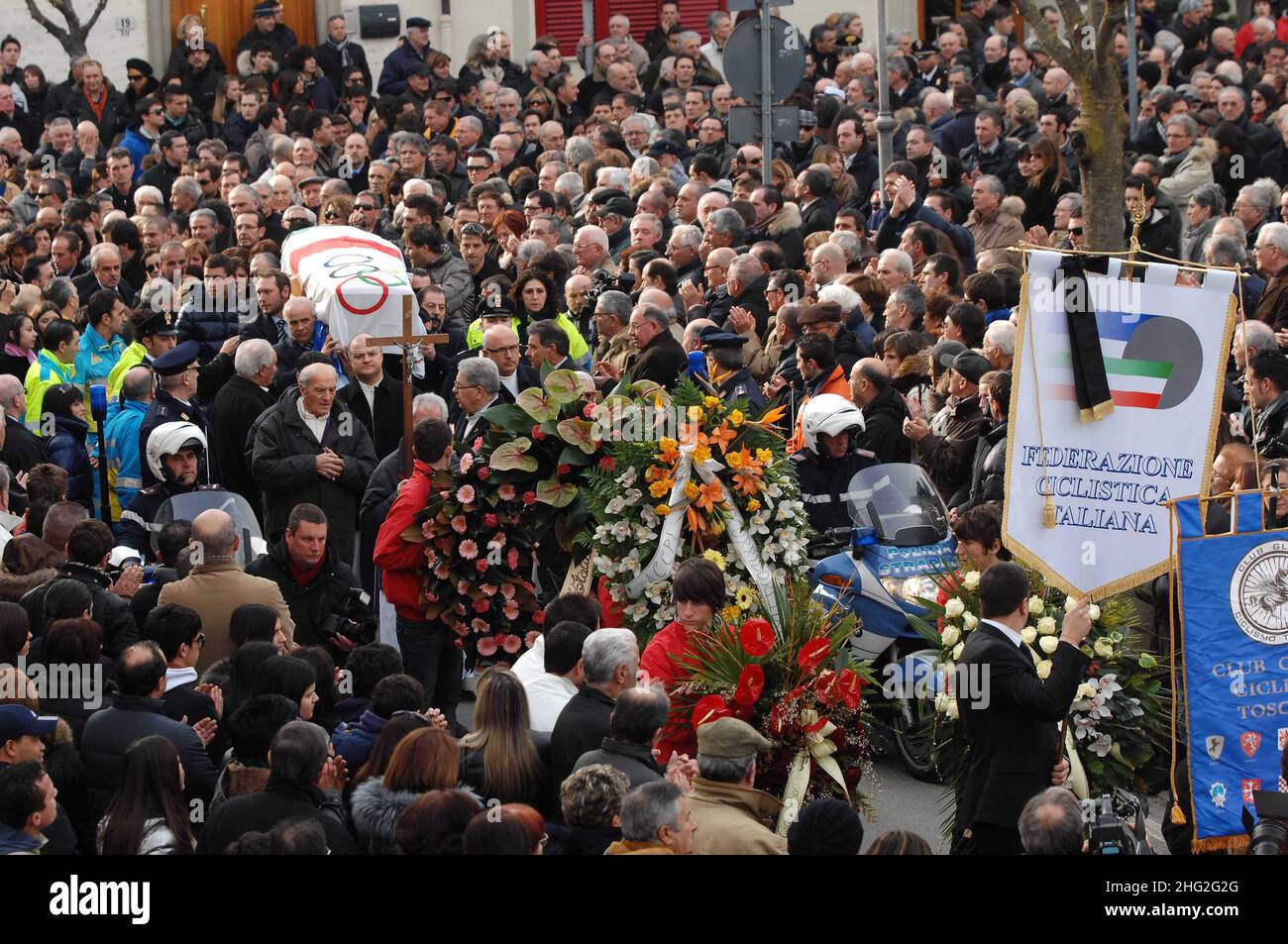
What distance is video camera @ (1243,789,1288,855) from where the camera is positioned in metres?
6.57

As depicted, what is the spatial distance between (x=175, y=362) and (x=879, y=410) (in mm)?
4219

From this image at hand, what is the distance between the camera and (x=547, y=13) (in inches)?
1142

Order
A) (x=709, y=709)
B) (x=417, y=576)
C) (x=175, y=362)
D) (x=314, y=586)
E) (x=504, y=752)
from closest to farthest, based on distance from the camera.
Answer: (x=504, y=752) → (x=709, y=709) → (x=314, y=586) → (x=417, y=576) → (x=175, y=362)

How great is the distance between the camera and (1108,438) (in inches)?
342

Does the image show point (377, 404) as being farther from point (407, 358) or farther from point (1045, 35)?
point (1045, 35)

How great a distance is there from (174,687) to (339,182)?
410 inches

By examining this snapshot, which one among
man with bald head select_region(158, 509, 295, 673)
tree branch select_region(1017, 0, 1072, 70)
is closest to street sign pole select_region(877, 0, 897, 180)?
tree branch select_region(1017, 0, 1072, 70)

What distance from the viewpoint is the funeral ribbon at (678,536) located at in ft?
31.0

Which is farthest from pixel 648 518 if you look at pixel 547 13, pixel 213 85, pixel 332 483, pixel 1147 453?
pixel 547 13

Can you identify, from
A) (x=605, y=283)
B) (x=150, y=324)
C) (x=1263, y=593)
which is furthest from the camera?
(x=605, y=283)

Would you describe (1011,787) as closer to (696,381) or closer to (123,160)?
(696,381)

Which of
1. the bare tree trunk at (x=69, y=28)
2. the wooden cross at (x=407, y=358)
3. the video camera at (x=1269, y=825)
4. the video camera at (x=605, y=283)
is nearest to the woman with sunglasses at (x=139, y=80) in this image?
the bare tree trunk at (x=69, y=28)

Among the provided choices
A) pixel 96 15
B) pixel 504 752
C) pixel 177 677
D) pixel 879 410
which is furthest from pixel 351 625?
pixel 96 15

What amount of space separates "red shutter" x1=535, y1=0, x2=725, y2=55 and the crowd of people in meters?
2.75
